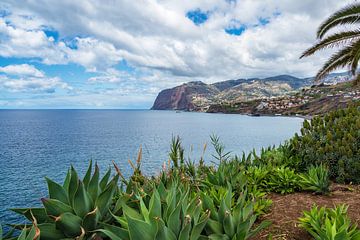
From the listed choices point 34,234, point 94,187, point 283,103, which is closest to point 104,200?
point 94,187

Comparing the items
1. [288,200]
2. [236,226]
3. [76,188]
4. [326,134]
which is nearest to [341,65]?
[326,134]

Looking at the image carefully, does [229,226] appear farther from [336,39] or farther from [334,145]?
[336,39]

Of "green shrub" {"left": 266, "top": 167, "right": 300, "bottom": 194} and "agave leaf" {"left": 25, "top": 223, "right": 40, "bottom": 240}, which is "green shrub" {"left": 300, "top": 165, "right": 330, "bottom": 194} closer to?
"green shrub" {"left": 266, "top": 167, "right": 300, "bottom": 194}

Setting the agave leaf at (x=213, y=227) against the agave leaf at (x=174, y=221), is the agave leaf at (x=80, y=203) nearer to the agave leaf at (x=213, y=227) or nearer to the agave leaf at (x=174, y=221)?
the agave leaf at (x=174, y=221)

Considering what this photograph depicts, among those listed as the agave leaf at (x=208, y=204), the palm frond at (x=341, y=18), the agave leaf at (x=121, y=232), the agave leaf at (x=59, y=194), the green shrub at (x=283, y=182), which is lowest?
the green shrub at (x=283, y=182)

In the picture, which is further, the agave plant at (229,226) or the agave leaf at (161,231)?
the agave plant at (229,226)

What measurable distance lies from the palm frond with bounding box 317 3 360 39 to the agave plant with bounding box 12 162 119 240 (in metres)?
12.2

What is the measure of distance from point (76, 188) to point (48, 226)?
436 mm

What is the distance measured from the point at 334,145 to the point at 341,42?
789 cm

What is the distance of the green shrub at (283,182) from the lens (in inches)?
213

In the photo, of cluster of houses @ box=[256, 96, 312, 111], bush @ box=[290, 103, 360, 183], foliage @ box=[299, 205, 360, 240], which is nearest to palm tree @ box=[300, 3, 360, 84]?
bush @ box=[290, 103, 360, 183]

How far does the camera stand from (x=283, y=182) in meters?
5.49

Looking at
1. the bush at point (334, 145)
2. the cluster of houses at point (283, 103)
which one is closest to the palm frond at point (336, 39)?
the bush at point (334, 145)

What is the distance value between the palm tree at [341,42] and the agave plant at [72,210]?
459 inches
